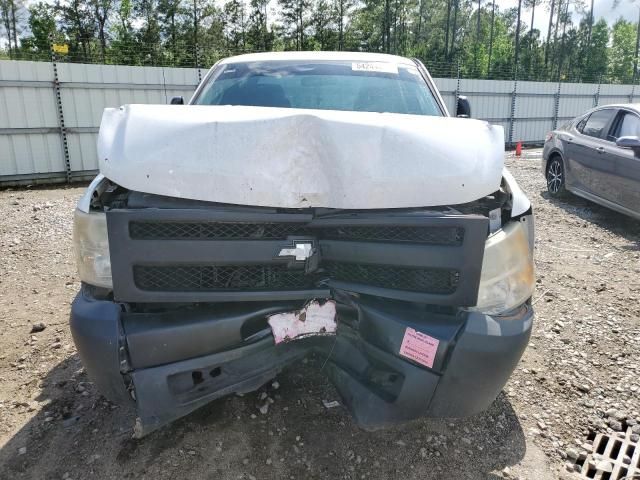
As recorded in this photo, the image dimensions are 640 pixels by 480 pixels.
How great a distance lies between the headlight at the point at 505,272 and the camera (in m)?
2.11

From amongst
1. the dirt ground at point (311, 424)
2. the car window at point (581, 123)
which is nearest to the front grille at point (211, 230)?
the dirt ground at point (311, 424)

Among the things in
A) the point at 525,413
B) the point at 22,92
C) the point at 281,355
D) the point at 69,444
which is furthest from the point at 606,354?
the point at 22,92

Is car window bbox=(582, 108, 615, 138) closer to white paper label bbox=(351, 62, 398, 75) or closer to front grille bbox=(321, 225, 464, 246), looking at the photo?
white paper label bbox=(351, 62, 398, 75)

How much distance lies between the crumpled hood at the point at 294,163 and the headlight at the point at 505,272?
25 centimetres

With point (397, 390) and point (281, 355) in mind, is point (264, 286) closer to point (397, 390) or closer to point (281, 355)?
point (281, 355)

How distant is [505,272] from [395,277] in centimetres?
49

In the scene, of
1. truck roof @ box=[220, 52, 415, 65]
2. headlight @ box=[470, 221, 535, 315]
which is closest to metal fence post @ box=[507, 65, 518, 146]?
truck roof @ box=[220, 52, 415, 65]

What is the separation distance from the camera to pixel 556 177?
8.06 metres

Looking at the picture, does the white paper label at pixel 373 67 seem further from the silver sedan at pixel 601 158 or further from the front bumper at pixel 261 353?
the silver sedan at pixel 601 158

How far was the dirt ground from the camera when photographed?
7.72ft

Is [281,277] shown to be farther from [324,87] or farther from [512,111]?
[512,111]

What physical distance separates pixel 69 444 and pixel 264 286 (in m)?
1.39

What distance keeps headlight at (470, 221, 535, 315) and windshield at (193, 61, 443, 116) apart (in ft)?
4.35

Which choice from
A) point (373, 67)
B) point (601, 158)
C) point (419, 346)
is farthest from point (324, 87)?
point (601, 158)
